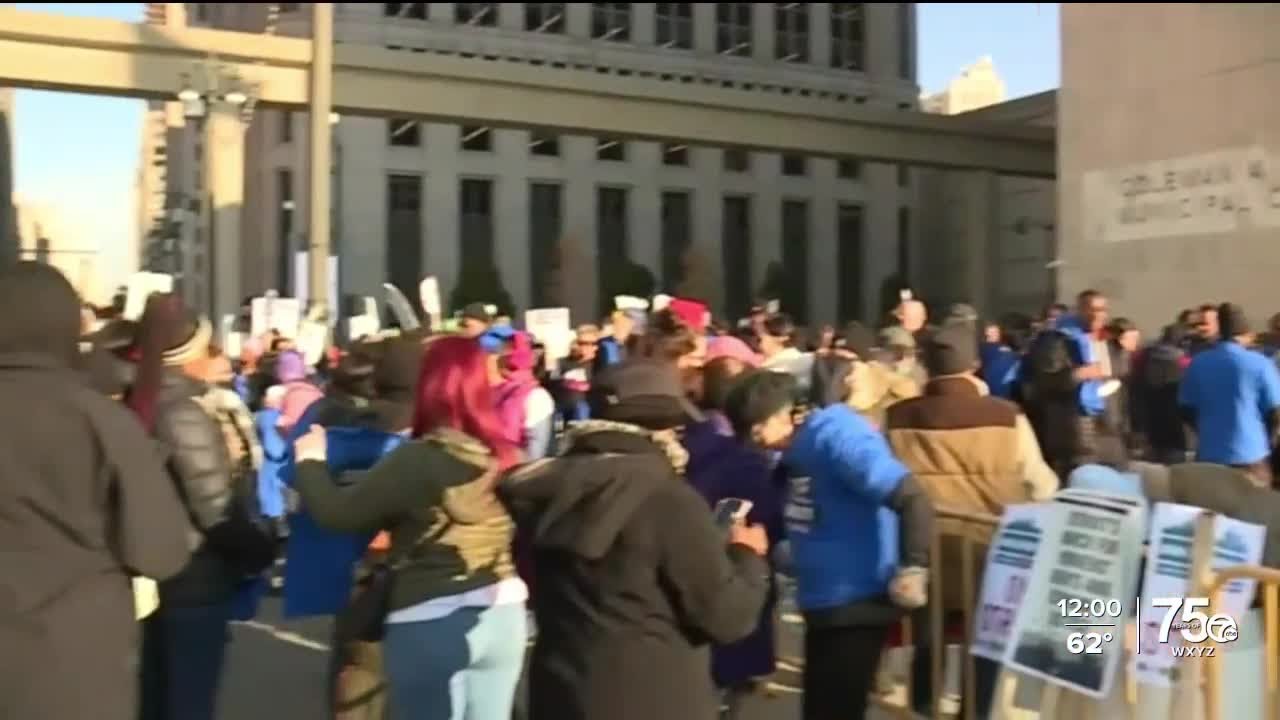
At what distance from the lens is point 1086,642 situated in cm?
521

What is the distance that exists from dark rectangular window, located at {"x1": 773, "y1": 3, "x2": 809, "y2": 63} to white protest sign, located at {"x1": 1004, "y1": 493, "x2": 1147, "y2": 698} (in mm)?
58633

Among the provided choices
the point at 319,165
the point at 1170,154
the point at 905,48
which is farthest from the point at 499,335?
the point at 905,48

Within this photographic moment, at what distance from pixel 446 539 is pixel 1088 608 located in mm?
2217

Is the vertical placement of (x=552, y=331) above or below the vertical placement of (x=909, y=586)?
above

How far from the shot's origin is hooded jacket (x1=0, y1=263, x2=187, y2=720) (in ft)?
12.4

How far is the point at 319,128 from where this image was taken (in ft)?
58.5

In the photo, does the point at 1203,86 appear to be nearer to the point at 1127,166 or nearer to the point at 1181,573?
the point at 1127,166

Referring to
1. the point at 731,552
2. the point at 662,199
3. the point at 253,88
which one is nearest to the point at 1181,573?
the point at 731,552

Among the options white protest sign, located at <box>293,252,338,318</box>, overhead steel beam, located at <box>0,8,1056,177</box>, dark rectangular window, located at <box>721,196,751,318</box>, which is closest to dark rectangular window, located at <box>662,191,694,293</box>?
dark rectangular window, located at <box>721,196,751,318</box>

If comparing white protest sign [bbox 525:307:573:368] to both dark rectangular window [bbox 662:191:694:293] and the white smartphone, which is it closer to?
the white smartphone

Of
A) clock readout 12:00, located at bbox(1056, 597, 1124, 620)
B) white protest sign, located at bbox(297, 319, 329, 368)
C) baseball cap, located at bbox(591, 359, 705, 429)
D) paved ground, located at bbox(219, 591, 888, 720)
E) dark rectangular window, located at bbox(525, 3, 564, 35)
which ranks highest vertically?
dark rectangular window, located at bbox(525, 3, 564, 35)

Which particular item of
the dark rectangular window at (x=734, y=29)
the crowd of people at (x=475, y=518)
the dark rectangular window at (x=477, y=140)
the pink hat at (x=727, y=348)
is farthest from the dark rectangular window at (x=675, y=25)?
the crowd of people at (x=475, y=518)

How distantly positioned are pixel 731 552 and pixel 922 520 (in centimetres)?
114

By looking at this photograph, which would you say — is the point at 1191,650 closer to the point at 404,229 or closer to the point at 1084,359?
the point at 1084,359
